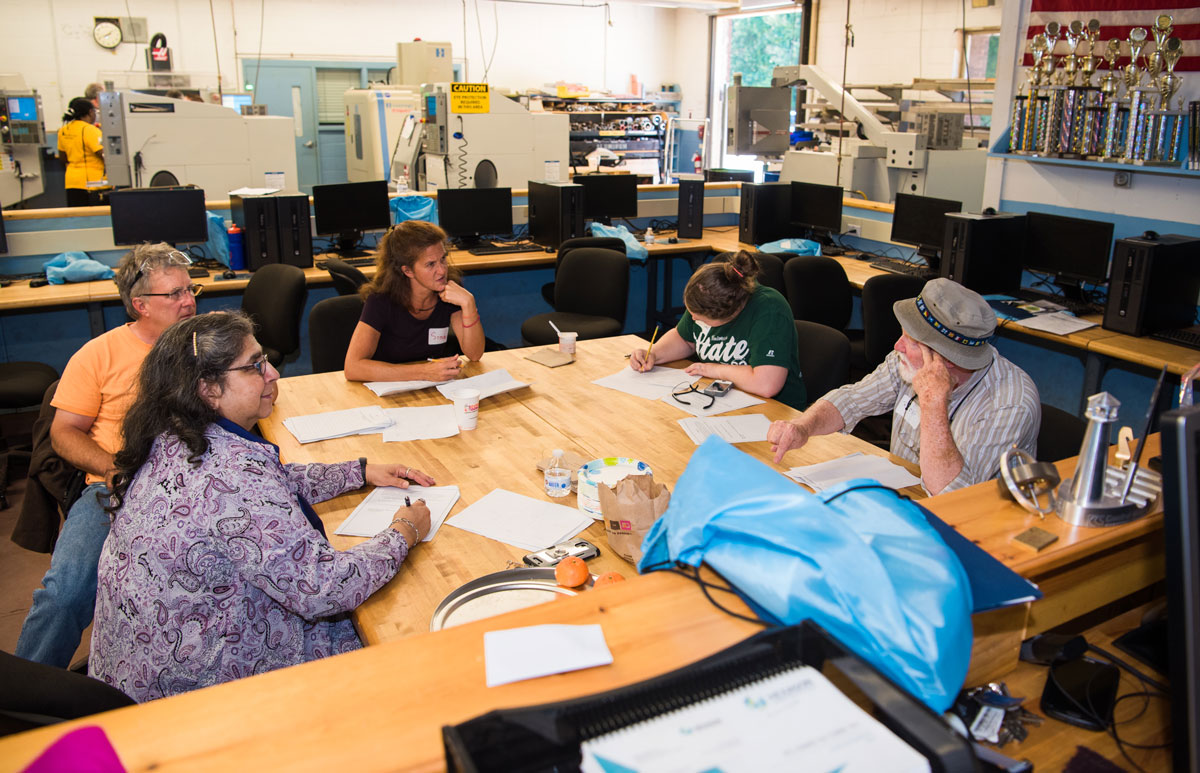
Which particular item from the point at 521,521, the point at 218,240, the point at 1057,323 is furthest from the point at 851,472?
the point at 218,240

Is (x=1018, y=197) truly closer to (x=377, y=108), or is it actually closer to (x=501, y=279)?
(x=501, y=279)

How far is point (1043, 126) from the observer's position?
14.0 feet

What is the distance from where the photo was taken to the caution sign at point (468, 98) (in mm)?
5883

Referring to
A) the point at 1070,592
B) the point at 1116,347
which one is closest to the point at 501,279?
the point at 1116,347

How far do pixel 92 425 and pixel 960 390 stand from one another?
231 cm

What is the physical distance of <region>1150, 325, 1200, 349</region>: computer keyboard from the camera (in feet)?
11.7

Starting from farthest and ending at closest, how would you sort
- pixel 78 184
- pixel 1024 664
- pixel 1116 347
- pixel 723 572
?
pixel 78 184, pixel 1116 347, pixel 1024 664, pixel 723 572

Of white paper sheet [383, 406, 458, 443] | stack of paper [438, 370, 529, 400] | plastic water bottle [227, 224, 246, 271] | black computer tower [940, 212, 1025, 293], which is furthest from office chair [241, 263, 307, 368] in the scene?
black computer tower [940, 212, 1025, 293]

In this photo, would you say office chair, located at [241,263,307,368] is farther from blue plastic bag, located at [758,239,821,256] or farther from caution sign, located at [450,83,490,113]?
blue plastic bag, located at [758,239,821,256]

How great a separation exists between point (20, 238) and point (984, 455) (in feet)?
15.8

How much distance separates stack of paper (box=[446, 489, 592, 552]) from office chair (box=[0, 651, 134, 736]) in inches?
29.7

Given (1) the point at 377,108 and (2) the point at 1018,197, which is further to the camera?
(1) the point at 377,108

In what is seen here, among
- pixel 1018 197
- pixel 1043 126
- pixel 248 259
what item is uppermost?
pixel 1043 126

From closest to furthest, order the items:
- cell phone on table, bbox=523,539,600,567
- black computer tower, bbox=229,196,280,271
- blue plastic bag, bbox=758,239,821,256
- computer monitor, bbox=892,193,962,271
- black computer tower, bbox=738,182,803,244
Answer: cell phone on table, bbox=523,539,600,567
black computer tower, bbox=229,196,280,271
computer monitor, bbox=892,193,962,271
blue plastic bag, bbox=758,239,821,256
black computer tower, bbox=738,182,803,244
